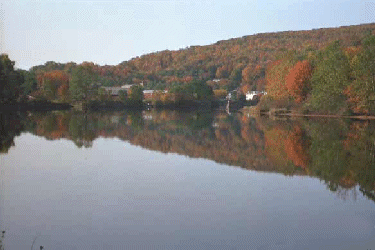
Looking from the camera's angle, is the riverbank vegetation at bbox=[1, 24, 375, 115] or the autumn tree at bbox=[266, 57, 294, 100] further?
the autumn tree at bbox=[266, 57, 294, 100]

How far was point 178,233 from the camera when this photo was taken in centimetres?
1112

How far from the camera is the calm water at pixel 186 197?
10.8m

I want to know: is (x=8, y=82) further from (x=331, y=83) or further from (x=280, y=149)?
(x=280, y=149)

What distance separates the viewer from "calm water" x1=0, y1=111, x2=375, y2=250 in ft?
35.5

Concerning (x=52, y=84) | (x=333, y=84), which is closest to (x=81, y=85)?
(x=52, y=84)

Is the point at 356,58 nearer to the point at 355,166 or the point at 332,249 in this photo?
the point at 355,166

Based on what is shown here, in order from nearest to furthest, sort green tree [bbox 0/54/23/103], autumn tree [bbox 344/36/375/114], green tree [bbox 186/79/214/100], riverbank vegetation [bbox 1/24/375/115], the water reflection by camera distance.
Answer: the water reflection, autumn tree [bbox 344/36/375/114], riverbank vegetation [bbox 1/24/375/115], green tree [bbox 0/54/23/103], green tree [bbox 186/79/214/100]

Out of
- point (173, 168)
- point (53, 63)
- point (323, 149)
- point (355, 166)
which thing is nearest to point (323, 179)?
point (355, 166)

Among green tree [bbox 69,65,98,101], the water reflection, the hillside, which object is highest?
the hillside

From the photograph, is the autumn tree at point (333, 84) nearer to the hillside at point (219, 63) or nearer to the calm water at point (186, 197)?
the calm water at point (186, 197)

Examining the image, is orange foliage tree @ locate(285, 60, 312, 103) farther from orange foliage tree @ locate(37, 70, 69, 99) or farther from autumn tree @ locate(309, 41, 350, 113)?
orange foliage tree @ locate(37, 70, 69, 99)

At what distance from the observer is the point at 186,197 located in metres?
15.1

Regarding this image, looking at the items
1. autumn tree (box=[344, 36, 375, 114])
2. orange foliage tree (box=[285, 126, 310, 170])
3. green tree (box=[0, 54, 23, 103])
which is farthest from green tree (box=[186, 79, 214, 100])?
orange foliage tree (box=[285, 126, 310, 170])

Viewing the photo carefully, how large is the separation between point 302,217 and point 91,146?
18210 millimetres
